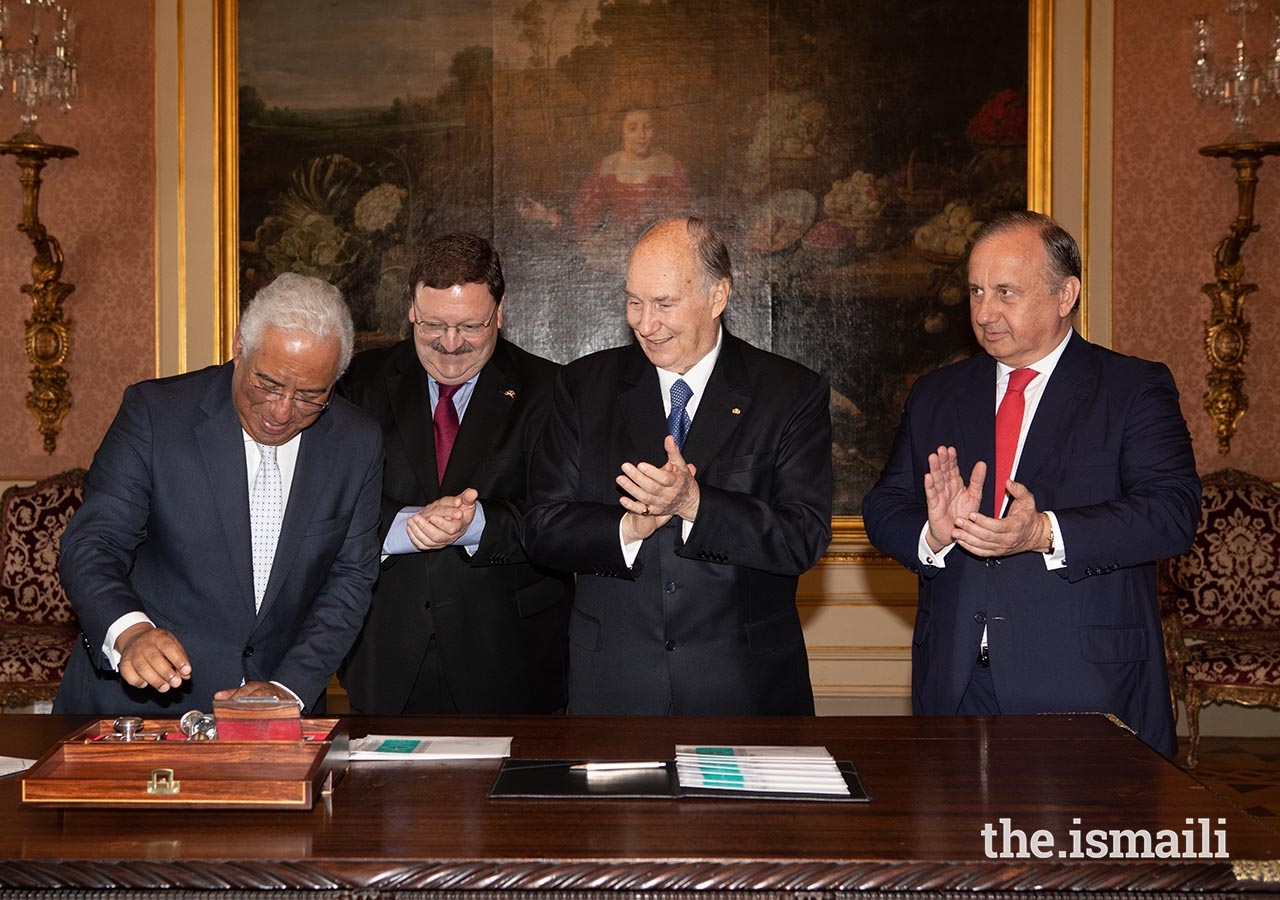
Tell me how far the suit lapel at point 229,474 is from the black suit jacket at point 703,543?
67 cm

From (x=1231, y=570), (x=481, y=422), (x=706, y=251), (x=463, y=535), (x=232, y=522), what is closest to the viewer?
(x=232, y=522)

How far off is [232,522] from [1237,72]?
531cm

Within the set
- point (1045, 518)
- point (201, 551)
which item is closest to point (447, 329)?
point (201, 551)

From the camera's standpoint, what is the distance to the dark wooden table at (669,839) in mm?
1885

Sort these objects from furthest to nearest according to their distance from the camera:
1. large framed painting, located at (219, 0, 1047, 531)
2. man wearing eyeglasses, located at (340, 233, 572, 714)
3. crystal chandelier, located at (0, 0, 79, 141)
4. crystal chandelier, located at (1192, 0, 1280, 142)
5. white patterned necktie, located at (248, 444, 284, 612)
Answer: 1. large framed painting, located at (219, 0, 1047, 531)
2. crystal chandelier, located at (0, 0, 79, 141)
3. crystal chandelier, located at (1192, 0, 1280, 142)
4. man wearing eyeglasses, located at (340, 233, 572, 714)
5. white patterned necktie, located at (248, 444, 284, 612)

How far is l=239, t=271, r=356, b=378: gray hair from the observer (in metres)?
2.74

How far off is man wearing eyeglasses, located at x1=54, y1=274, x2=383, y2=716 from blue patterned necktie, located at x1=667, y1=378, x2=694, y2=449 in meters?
0.80

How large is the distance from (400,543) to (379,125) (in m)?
3.96

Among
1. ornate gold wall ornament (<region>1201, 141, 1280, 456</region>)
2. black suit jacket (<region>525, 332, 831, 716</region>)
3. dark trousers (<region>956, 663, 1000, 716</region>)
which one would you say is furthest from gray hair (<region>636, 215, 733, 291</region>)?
ornate gold wall ornament (<region>1201, 141, 1280, 456</region>)

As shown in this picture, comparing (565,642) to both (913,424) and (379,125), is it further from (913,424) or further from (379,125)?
(379,125)

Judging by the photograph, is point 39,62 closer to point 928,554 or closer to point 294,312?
point 294,312

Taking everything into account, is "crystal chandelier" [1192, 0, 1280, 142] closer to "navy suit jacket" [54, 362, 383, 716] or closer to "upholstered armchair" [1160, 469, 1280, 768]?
"upholstered armchair" [1160, 469, 1280, 768]

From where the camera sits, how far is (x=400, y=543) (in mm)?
3355

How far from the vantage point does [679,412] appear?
125 inches
